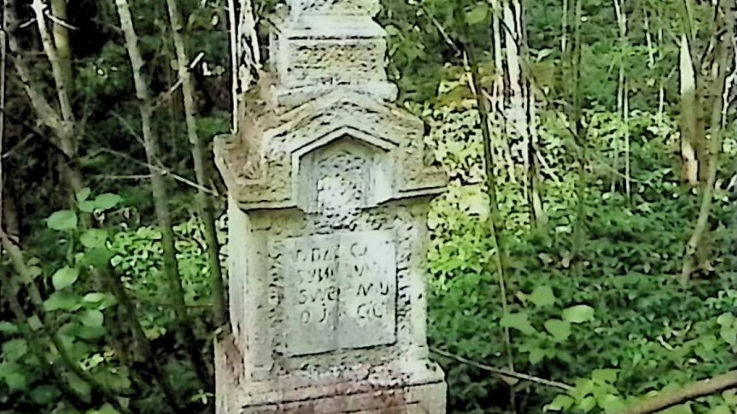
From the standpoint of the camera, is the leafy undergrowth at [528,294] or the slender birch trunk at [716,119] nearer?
the leafy undergrowth at [528,294]

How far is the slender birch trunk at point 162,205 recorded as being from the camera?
3592 millimetres

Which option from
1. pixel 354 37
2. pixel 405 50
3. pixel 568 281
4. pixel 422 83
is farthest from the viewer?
pixel 422 83

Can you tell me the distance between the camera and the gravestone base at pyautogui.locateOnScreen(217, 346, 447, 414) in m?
2.93

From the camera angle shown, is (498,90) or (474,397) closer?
(474,397)

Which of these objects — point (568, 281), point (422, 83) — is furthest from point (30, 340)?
point (422, 83)

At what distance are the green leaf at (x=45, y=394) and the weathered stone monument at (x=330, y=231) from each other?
53cm

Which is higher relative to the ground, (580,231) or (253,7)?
(253,7)

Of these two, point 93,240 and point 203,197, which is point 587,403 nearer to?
point 93,240

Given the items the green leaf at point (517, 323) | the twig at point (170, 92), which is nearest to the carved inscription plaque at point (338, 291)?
the green leaf at point (517, 323)

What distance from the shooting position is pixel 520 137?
21.9ft

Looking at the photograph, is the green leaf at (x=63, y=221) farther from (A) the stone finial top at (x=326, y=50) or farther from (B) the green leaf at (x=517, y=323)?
(B) the green leaf at (x=517, y=323)

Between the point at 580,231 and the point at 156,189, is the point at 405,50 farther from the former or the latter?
the point at 156,189

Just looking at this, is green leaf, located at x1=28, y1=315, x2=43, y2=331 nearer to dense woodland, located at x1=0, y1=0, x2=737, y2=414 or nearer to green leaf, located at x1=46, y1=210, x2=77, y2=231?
dense woodland, located at x1=0, y1=0, x2=737, y2=414

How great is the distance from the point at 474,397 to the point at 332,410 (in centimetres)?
117
